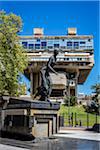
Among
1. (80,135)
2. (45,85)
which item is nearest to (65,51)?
(80,135)

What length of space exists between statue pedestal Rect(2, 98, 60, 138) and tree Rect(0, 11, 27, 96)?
483 inches

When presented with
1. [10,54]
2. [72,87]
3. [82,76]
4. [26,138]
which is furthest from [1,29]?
[82,76]

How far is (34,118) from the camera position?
12.3 meters

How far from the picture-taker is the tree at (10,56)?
1030 inches

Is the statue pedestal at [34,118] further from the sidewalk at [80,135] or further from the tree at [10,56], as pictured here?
the tree at [10,56]

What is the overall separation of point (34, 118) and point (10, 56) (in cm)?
1526

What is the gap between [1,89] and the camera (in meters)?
25.6

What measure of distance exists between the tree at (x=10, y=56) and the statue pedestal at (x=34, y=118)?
12.3 m

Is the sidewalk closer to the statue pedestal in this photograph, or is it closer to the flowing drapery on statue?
the statue pedestal

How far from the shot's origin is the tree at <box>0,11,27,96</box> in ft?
85.8

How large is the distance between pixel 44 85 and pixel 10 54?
14275 mm

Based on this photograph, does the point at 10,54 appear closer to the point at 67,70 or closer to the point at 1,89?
the point at 1,89

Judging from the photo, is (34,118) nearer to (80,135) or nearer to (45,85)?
(45,85)

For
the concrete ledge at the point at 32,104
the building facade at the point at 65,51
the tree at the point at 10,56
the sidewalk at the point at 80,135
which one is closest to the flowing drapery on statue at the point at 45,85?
the concrete ledge at the point at 32,104
